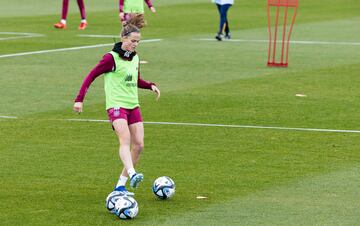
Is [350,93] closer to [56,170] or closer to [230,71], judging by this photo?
[230,71]

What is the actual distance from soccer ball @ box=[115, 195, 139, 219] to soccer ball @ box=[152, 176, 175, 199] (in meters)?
0.82

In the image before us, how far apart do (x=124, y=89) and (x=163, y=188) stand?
1103 millimetres

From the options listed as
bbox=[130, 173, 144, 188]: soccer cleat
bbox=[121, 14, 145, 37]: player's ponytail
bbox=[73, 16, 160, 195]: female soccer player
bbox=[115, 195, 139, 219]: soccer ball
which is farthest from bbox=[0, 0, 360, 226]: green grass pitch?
bbox=[121, 14, 145, 37]: player's ponytail

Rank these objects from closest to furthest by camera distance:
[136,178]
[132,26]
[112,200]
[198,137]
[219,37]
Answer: [136,178] < [112,200] < [132,26] < [198,137] < [219,37]

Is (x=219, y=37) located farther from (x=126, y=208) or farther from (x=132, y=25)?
(x=126, y=208)

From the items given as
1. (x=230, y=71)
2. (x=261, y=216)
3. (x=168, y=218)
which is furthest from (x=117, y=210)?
(x=230, y=71)

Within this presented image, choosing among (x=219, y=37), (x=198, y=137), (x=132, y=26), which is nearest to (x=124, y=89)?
(x=132, y=26)

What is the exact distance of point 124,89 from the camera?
11773 mm

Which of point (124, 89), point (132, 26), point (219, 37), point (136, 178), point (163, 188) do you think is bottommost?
point (219, 37)

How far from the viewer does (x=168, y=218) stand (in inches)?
434

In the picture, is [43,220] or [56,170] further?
[56,170]

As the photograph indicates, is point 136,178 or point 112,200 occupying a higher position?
point 136,178

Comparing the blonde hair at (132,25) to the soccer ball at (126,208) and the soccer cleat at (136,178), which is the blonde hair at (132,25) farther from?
the soccer ball at (126,208)

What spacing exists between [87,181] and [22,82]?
9.51 meters
